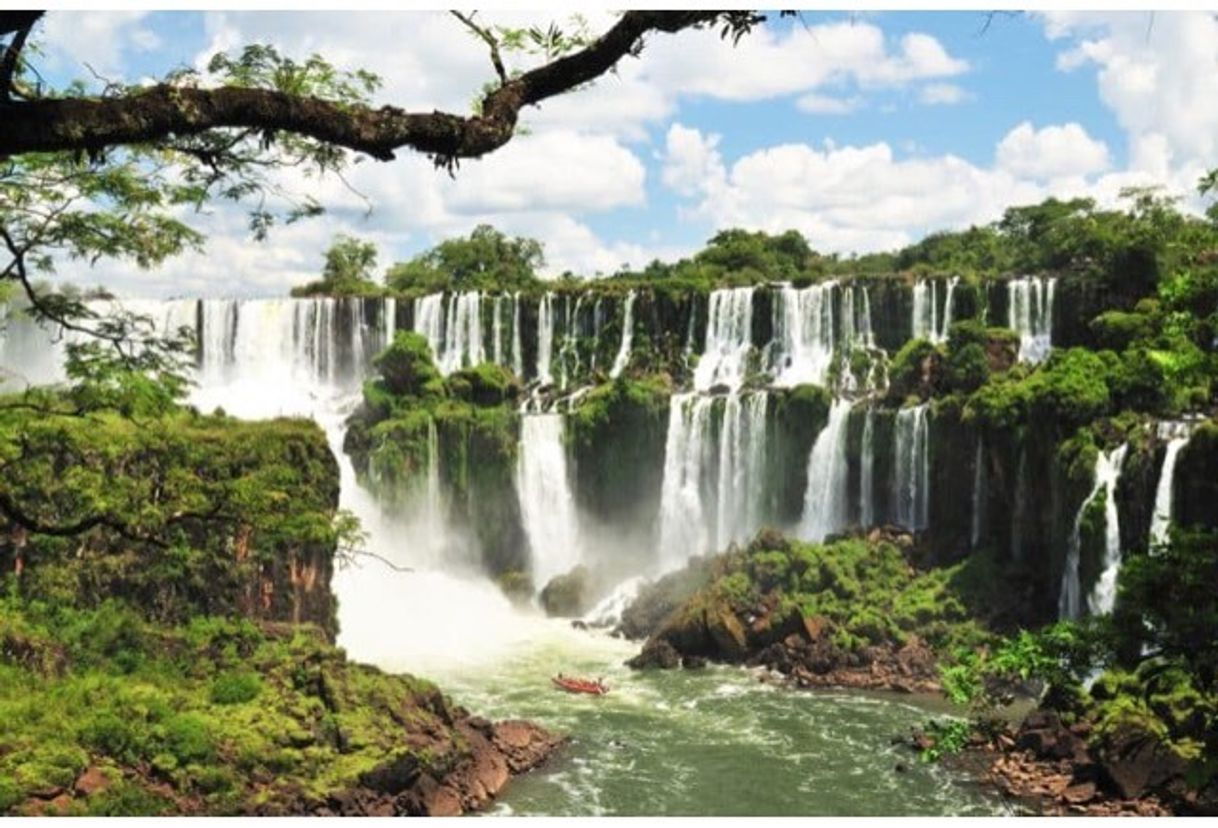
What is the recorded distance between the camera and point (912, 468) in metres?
33.7

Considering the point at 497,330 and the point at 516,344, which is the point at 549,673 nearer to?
the point at 516,344

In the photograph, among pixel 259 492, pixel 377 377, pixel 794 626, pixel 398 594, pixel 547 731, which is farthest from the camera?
pixel 377 377

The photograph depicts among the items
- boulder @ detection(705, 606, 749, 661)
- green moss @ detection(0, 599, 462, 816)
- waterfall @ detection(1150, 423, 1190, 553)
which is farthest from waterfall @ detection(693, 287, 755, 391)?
green moss @ detection(0, 599, 462, 816)

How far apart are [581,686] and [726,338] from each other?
18624 mm

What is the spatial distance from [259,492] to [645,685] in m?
16.9

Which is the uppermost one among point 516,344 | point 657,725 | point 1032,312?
point 1032,312

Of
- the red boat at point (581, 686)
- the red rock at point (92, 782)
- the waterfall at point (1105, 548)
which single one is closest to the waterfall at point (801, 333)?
the waterfall at point (1105, 548)

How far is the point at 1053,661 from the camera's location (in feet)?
25.0

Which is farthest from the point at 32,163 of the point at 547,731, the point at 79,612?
the point at 547,731

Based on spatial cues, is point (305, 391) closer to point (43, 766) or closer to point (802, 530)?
point (802, 530)

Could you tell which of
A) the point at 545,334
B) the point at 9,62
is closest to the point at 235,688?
the point at 9,62

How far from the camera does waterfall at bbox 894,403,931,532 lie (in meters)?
33.3

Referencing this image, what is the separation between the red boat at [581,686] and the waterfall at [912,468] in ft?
37.3

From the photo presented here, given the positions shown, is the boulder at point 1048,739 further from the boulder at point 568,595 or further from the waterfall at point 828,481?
the boulder at point 568,595
